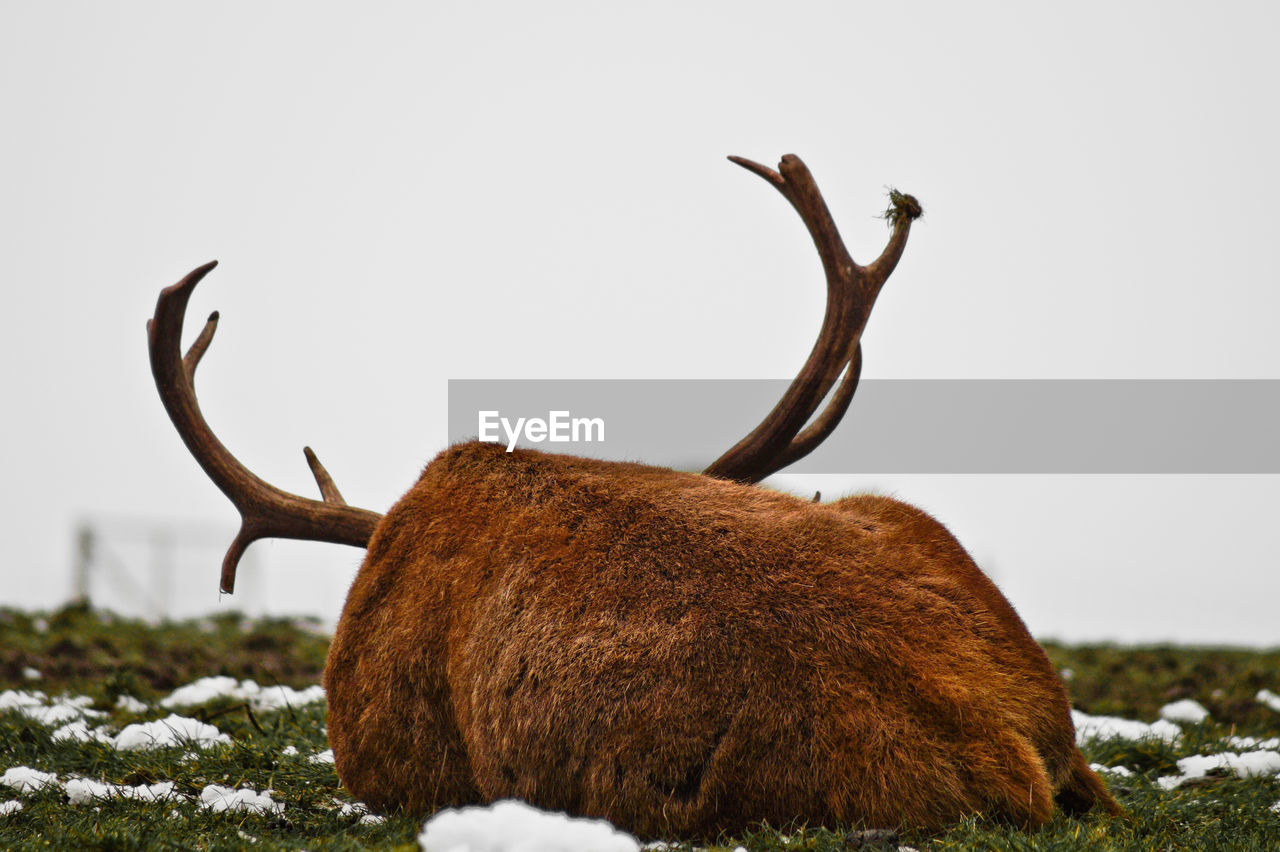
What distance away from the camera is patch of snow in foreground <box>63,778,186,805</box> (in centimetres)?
428

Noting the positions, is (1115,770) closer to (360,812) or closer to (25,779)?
(360,812)

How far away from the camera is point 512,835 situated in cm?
268

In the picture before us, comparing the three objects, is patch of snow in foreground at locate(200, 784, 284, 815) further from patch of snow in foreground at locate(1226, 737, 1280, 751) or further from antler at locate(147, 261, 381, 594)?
patch of snow in foreground at locate(1226, 737, 1280, 751)

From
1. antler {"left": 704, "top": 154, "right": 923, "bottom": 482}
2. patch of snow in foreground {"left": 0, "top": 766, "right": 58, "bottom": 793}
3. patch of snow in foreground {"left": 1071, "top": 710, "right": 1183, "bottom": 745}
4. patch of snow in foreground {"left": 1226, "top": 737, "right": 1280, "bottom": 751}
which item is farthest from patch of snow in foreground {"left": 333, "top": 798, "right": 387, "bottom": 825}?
patch of snow in foreground {"left": 1226, "top": 737, "right": 1280, "bottom": 751}

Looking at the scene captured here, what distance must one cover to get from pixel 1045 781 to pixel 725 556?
1202 millimetres

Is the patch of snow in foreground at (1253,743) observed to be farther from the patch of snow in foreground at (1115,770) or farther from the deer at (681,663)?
the deer at (681,663)

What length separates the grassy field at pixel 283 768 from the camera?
3.39 metres

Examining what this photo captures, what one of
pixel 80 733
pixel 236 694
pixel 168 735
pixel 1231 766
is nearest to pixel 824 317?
pixel 1231 766

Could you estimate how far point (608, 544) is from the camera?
3609mm

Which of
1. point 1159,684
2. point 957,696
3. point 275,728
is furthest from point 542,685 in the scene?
point 1159,684

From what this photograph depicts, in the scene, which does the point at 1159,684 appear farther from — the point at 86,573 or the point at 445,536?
the point at 86,573

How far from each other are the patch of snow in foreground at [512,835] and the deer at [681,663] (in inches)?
24.0

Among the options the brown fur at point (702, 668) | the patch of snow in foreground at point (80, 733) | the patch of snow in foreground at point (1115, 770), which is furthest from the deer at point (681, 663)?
the patch of snow in foreground at point (80, 733)

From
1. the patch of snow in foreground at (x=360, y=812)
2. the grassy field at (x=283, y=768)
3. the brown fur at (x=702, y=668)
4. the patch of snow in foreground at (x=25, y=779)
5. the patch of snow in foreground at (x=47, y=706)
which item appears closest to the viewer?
the brown fur at (x=702, y=668)
